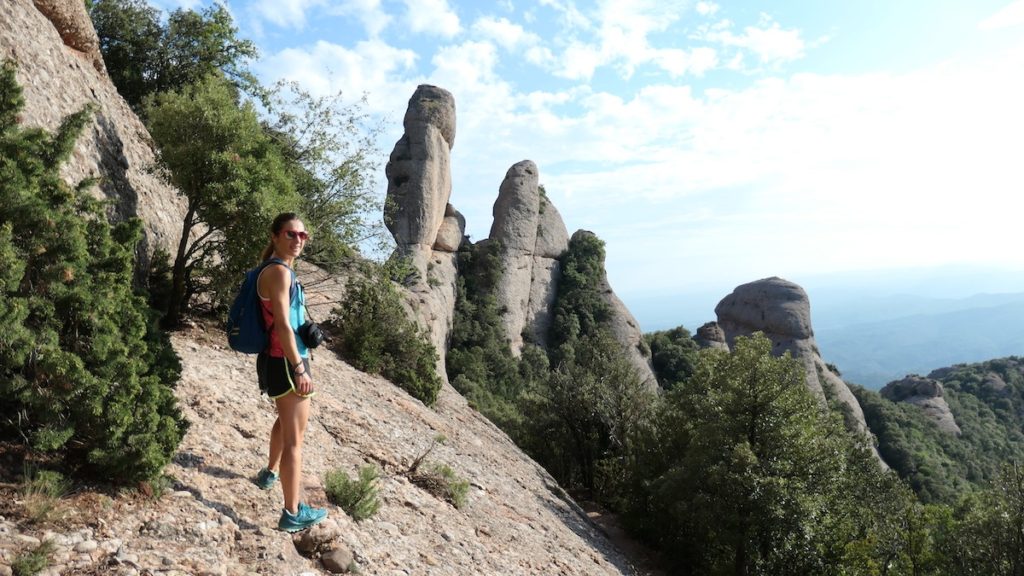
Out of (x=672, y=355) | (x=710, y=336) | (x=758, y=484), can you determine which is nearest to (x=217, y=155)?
(x=758, y=484)

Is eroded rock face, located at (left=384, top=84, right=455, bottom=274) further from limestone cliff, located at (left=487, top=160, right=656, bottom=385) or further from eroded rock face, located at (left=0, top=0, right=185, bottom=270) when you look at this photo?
eroded rock face, located at (left=0, top=0, right=185, bottom=270)

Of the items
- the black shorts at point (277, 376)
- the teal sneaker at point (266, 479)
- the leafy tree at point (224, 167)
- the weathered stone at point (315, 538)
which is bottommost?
the weathered stone at point (315, 538)

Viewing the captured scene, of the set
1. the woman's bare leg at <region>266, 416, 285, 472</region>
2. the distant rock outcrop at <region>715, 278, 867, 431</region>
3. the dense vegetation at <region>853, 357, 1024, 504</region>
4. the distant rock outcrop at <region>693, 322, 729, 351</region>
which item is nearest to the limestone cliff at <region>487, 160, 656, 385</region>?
the distant rock outcrop at <region>693, 322, 729, 351</region>

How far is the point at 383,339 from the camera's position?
56.7ft

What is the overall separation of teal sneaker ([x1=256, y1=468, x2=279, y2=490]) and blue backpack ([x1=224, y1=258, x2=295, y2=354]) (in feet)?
4.94

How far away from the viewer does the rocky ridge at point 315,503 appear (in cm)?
437

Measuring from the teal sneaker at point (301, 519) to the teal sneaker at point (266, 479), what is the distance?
1.80 feet

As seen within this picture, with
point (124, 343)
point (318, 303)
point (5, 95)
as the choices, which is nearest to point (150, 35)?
point (318, 303)

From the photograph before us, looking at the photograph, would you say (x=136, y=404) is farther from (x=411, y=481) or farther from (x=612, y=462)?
(x=612, y=462)

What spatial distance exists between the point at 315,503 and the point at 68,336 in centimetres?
296

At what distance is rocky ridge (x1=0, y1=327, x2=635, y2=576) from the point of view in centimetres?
437

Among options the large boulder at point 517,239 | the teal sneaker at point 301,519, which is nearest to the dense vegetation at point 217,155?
the teal sneaker at point 301,519

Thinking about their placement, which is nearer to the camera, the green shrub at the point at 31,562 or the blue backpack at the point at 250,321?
the green shrub at the point at 31,562

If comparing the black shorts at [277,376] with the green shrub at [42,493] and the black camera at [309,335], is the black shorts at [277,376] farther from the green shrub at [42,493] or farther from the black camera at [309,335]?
the green shrub at [42,493]
